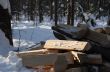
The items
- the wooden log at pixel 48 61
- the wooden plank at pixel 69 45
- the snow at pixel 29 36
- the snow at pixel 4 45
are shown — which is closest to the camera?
the wooden log at pixel 48 61

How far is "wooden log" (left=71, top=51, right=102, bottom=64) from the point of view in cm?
690

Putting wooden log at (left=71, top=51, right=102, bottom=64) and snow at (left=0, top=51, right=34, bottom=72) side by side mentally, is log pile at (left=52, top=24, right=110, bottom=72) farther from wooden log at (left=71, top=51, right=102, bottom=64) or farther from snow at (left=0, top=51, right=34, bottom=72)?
snow at (left=0, top=51, right=34, bottom=72)

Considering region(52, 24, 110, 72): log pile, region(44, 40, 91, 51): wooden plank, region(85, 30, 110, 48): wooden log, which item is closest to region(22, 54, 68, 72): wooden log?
region(44, 40, 91, 51): wooden plank

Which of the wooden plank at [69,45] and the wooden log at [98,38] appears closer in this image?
the wooden plank at [69,45]

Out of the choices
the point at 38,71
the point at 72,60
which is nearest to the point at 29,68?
the point at 38,71

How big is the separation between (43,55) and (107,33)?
2553 millimetres

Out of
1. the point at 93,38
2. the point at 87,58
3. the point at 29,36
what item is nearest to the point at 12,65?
the point at 87,58

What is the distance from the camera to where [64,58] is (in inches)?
266

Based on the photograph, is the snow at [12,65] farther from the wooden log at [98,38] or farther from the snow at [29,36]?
the snow at [29,36]

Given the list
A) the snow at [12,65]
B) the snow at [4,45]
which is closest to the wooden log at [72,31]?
the snow at [12,65]

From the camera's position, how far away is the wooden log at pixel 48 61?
6.75 m

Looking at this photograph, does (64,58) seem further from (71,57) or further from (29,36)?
(29,36)

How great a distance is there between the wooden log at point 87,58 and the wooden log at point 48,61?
31 cm

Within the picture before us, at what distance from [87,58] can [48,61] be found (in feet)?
2.91
